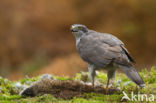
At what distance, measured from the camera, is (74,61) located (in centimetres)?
2217

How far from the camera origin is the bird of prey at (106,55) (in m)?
8.04

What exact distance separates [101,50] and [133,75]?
0.99 meters

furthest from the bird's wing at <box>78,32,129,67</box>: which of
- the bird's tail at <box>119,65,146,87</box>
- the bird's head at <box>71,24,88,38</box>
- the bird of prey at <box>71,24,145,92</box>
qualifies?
the bird's head at <box>71,24,88,38</box>

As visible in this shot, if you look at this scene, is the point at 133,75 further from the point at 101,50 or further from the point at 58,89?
the point at 58,89

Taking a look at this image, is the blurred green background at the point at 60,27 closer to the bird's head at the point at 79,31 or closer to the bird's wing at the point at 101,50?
the bird's head at the point at 79,31

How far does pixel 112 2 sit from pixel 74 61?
5.09m

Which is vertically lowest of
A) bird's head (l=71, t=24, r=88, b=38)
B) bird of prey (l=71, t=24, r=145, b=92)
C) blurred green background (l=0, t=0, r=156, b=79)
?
bird of prey (l=71, t=24, r=145, b=92)

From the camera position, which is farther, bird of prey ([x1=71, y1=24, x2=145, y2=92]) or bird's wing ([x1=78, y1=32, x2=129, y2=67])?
Result: bird's wing ([x1=78, y1=32, x2=129, y2=67])

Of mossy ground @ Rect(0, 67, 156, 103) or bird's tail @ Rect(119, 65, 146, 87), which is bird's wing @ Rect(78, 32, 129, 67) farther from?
mossy ground @ Rect(0, 67, 156, 103)

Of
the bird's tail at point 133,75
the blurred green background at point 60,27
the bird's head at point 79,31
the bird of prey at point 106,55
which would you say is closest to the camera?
the bird's tail at point 133,75

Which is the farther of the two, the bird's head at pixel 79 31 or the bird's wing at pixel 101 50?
the bird's head at pixel 79 31

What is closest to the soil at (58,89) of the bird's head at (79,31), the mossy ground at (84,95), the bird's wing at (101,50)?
the mossy ground at (84,95)

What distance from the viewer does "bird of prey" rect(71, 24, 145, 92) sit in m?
8.04

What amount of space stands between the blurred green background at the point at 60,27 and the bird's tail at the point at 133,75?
13992 millimetres
